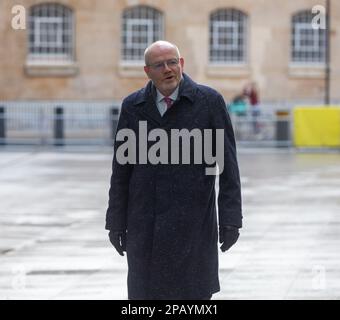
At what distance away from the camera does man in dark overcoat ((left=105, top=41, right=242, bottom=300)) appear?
23.9 ft

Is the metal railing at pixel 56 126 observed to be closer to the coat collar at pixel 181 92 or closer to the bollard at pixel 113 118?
the bollard at pixel 113 118

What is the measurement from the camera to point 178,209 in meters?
7.28

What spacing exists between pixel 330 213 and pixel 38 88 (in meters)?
23.8

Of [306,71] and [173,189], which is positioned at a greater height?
[306,71]

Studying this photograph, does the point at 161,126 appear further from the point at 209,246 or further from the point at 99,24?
the point at 99,24

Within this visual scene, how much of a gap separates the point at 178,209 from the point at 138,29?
3349 cm

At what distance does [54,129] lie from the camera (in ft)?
101

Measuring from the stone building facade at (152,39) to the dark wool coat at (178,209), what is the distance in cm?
3231

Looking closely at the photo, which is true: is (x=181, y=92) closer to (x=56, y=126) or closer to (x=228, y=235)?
(x=228, y=235)

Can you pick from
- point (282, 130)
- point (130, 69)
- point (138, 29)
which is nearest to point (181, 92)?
point (282, 130)

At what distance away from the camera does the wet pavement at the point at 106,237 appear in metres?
11.1

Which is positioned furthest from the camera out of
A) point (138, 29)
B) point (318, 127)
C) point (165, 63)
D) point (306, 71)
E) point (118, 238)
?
point (306, 71)

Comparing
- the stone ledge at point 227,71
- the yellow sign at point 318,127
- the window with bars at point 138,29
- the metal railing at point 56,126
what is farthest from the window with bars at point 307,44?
the yellow sign at point 318,127

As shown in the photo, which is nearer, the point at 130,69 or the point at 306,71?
the point at 130,69
